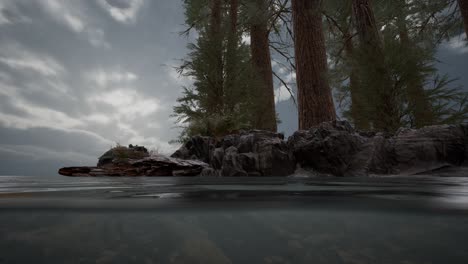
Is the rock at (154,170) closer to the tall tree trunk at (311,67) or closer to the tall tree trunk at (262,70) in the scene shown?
the tall tree trunk at (311,67)

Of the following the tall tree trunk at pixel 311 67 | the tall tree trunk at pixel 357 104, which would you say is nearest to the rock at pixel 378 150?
the tall tree trunk at pixel 357 104

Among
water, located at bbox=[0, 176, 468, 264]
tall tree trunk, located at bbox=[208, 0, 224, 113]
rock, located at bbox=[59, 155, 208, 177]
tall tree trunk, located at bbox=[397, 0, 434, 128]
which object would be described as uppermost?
tall tree trunk, located at bbox=[208, 0, 224, 113]

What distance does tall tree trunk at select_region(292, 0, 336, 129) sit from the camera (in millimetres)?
7918

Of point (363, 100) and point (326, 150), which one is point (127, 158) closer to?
point (326, 150)

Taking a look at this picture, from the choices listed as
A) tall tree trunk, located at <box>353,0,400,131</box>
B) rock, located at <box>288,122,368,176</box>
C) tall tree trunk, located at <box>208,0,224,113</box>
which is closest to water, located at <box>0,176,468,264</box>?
rock, located at <box>288,122,368,176</box>

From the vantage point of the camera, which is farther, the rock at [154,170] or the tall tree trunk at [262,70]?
the tall tree trunk at [262,70]

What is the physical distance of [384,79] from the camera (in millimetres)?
6695

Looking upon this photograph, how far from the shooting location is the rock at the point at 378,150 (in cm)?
480

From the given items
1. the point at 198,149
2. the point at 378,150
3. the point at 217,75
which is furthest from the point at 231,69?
the point at 378,150

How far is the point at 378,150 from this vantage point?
16.7ft

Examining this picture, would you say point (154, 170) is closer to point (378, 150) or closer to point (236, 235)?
point (378, 150)

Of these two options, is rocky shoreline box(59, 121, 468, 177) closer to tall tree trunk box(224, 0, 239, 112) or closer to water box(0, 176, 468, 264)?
tall tree trunk box(224, 0, 239, 112)

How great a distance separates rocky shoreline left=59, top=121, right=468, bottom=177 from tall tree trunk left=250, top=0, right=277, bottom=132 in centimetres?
524

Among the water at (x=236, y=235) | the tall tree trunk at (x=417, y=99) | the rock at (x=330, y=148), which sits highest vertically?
the tall tree trunk at (x=417, y=99)
